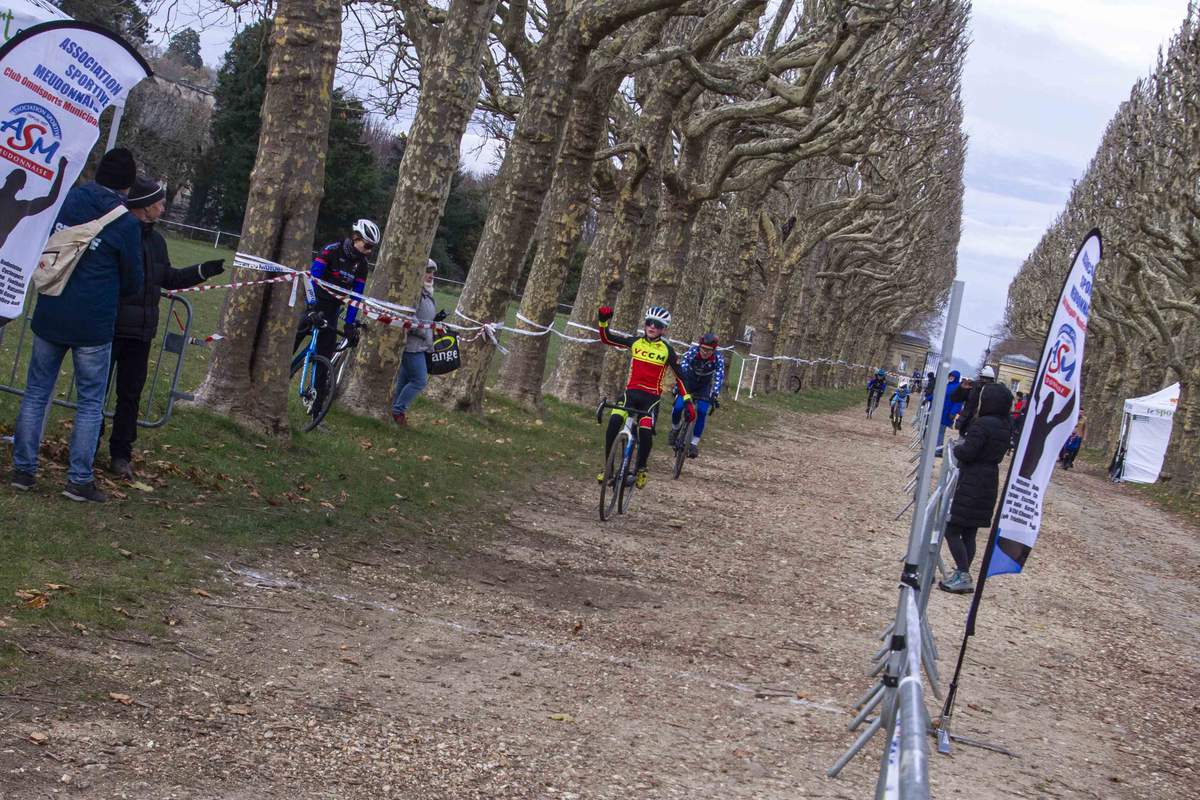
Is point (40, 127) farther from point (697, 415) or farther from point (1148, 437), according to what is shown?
point (1148, 437)

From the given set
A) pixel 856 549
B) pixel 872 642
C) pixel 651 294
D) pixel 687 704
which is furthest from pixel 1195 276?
pixel 687 704

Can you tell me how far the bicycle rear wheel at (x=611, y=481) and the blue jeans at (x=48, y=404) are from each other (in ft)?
17.6

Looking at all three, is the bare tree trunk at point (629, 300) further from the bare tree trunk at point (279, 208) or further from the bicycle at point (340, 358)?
the bare tree trunk at point (279, 208)

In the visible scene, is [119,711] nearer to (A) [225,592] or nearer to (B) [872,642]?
(A) [225,592]

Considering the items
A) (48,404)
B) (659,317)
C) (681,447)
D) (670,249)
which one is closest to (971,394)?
(670,249)

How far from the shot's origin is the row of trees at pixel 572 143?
35.9 ft

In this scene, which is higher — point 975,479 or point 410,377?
point 975,479

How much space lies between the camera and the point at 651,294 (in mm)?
24844

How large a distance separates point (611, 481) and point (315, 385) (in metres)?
2.98

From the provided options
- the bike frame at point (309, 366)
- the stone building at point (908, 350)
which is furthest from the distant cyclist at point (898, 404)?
the stone building at point (908, 350)

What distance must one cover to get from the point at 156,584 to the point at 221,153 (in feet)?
162

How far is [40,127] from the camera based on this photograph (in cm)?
693

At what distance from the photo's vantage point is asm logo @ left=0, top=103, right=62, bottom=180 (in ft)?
22.2

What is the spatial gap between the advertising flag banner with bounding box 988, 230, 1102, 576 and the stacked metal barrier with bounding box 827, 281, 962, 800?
61cm
